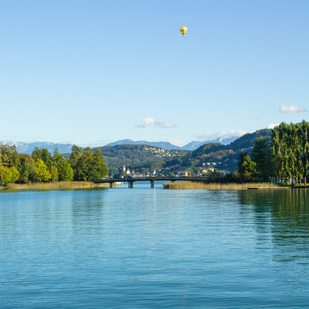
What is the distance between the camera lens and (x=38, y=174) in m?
176

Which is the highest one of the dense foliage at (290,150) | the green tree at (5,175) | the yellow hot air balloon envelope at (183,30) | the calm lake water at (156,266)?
the yellow hot air balloon envelope at (183,30)

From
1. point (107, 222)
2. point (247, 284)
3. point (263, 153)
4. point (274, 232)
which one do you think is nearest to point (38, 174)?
point (263, 153)

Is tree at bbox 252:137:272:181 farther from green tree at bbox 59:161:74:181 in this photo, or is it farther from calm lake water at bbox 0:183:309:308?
calm lake water at bbox 0:183:309:308

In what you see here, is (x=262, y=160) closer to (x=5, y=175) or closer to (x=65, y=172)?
(x=5, y=175)

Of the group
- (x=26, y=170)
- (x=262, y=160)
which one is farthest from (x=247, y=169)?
(x=26, y=170)

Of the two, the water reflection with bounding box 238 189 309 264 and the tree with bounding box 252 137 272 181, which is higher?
the tree with bounding box 252 137 272 181

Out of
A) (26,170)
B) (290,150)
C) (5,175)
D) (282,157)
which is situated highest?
(290,150)

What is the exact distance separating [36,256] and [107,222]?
1901 cm

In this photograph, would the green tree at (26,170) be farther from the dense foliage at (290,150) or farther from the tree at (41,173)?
the dense foliage at (290,150)

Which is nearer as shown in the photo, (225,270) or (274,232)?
(225,270)

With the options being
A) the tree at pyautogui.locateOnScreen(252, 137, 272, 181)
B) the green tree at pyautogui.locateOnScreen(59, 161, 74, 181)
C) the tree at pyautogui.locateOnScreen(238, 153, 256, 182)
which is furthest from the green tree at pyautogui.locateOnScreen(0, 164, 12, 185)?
the tree at pyautogui.locateOnScreen(252, 137, 272, 181)

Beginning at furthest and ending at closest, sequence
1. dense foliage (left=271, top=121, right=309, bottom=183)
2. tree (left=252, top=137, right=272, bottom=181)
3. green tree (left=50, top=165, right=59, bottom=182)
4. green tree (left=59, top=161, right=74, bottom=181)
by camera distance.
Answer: green tree (left=59, top=161, right=74, bottom=181)
green tree (left=50, top=165, right=59, bottom=182)
tree (left=252, top=137, right=272, bottom=181)
dense foliage (left=271, top=121, right=309, bottom=183)

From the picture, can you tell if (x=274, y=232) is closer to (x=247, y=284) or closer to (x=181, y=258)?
(x=181, y=258)

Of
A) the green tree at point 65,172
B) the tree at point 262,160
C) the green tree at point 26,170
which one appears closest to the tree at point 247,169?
the tree at point 262,160
